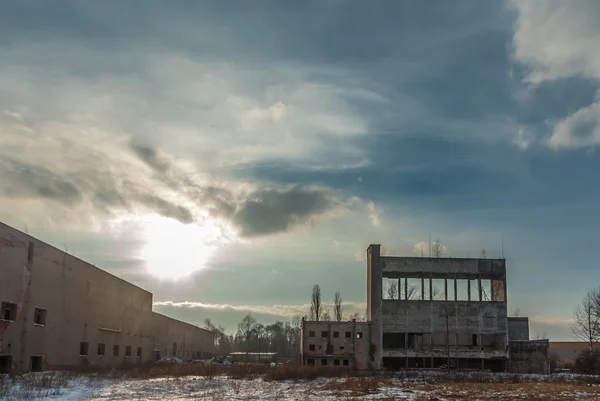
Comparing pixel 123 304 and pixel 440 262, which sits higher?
pixel 440 262

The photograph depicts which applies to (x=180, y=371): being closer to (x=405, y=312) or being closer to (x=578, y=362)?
(x=405, y=312)

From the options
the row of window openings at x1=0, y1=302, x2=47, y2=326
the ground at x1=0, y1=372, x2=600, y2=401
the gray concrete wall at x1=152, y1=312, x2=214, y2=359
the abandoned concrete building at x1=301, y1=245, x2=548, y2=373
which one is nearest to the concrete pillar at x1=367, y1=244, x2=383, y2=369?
the abandoned concrete building at x1=301, y1=245, x2=548, y2=373

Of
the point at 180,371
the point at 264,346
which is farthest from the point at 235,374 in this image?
the point at 264,346

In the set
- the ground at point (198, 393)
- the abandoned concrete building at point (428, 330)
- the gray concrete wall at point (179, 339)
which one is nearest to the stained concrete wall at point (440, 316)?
the abandoned concrete building at point (428, 330)

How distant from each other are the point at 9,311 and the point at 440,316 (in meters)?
43.2

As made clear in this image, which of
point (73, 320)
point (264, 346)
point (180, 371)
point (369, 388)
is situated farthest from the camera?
point (264, 346)

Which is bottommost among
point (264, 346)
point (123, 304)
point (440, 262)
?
point (264, 346)

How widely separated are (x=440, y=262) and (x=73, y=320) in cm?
3884

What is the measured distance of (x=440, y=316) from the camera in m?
61.9

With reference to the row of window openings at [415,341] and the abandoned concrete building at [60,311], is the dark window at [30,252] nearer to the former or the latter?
the abandoned concrete building at [60,311]

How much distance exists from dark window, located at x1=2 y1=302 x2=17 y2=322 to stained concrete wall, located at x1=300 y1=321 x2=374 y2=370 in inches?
1455

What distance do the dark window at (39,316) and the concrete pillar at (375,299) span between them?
35.7 meters

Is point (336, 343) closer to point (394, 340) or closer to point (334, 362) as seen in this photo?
point (334, 362)

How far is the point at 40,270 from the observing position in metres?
34.8
